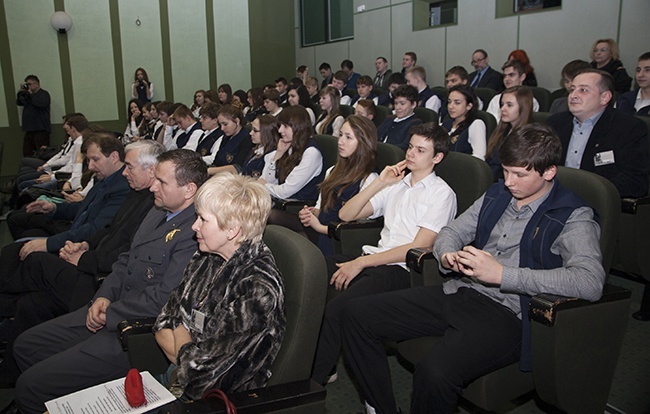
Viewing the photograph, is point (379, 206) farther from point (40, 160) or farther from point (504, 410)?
point (40, 160)

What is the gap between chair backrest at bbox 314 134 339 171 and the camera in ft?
11.5

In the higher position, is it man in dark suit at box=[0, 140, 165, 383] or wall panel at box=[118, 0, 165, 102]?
wall panel at box=[118, 0, 165, 102]

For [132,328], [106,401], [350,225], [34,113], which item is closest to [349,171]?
[350,225]

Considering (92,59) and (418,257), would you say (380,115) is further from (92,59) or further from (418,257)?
(92,59)

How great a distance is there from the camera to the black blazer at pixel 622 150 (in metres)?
2.51

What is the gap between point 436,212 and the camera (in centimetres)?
229

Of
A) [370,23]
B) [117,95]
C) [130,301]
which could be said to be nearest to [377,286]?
[130,301]

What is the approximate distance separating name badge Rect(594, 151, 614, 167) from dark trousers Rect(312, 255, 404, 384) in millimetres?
1211

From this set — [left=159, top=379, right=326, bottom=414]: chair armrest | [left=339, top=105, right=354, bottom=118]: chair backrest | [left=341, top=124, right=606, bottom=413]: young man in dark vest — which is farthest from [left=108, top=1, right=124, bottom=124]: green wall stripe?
[left=159, top=379, right=326, bottom=414]: chair armrest

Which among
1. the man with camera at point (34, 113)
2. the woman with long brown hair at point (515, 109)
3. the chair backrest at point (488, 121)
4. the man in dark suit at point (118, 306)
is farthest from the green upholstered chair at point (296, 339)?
the man with camera at point (34, 113)

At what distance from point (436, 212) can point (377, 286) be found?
1.35ft

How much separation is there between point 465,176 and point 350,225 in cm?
60

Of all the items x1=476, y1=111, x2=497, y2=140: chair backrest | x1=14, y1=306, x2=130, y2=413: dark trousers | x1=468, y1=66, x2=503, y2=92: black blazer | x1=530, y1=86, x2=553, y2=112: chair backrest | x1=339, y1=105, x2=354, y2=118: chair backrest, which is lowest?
x1=14, y1=306, x2=130, y2=413: dark trousers

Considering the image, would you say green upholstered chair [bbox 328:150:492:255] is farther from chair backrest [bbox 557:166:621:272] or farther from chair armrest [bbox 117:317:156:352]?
chair armrest [bbox 117:317:156:352]
